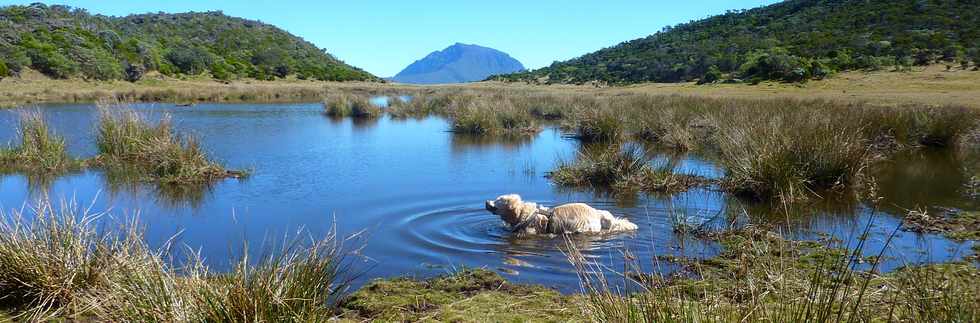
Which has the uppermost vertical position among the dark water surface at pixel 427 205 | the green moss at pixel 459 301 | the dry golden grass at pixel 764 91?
the dry golden grass at pixel 764 91

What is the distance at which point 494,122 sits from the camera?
22375mm

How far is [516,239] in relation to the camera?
770cm

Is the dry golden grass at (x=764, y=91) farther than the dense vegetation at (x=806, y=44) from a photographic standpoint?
No

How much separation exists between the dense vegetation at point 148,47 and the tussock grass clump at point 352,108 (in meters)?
20.6

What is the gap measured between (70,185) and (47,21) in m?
61.8

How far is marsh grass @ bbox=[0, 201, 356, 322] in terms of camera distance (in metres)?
3.66

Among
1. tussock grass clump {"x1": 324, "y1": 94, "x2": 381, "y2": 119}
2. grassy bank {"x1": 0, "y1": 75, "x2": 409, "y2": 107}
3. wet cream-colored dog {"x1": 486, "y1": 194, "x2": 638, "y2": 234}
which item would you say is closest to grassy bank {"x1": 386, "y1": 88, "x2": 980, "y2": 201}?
wet cream-colored dog {"x1": 486, "y1": 194, "x2": 638, "y2": 234}

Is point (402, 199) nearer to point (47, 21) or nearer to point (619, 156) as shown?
point (619, 156)

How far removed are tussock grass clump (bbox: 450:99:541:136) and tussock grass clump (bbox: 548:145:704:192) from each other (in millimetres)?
9970

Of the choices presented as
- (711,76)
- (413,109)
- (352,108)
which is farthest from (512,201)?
(711,76)

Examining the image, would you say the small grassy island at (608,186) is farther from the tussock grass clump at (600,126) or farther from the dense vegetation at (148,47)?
the dense vegetation at (148,47)

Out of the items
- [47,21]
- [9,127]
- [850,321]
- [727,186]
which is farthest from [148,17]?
[850,321]

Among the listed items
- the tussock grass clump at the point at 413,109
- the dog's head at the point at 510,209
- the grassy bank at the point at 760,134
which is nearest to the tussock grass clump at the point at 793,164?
the grassy bank at the point at 760,134

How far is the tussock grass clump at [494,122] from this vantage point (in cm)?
2214
